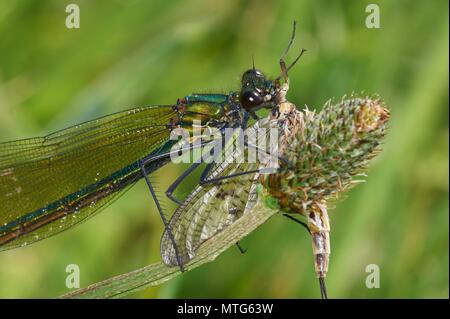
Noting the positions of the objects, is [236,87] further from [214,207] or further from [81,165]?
[81,165]

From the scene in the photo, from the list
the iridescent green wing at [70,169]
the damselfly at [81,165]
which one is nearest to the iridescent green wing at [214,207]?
the damselfly at [81,165]

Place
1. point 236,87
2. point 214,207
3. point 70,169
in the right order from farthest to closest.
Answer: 1. point 70,169
2. point 236,87
3. point 214,207

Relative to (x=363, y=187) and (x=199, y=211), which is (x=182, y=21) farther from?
(x=199, y=211)

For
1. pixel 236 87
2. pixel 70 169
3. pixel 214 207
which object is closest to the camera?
pixel 214 207

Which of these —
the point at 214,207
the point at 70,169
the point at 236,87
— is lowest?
the point at 214,207

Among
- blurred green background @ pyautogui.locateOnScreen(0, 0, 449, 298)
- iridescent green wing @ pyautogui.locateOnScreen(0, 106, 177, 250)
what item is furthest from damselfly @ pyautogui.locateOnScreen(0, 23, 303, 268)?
blurred green background @ pyautogui.locateOnScreen(0, 0, 449, 298)

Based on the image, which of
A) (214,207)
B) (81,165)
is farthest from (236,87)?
(81,165)
